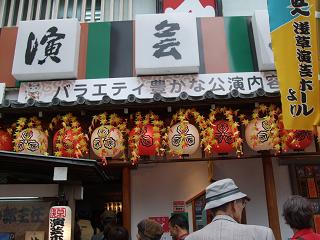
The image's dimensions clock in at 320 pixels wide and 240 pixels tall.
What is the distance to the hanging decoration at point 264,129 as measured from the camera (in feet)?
23.3

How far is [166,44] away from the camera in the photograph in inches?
368

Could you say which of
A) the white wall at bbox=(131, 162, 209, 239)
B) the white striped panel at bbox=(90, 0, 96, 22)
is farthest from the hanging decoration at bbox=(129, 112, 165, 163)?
the white striped panel at bbox=(90, 0, 96, 22)

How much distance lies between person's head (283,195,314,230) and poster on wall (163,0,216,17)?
791 cm

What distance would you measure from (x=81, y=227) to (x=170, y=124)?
311cm

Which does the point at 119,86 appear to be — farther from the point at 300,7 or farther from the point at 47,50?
the point at 300,7

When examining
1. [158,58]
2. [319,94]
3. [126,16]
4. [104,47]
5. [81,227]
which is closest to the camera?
[319,94]

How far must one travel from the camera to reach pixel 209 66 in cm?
959

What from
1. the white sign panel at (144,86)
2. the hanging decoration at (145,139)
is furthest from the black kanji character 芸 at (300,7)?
the hanging decoration at (145,139)

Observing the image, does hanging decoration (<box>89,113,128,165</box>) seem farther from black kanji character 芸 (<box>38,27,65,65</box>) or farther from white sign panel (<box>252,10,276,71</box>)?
white sign panel (<box>252,10,276,71</box>)

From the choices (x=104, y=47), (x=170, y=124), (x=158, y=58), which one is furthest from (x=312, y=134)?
(x=104, y=47)

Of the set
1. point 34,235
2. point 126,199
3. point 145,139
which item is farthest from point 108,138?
point 126,199

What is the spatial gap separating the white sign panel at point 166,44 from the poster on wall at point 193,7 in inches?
46.7

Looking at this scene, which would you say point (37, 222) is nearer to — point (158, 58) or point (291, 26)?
point (158, 58)

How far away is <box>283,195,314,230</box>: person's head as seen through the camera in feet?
12.0
